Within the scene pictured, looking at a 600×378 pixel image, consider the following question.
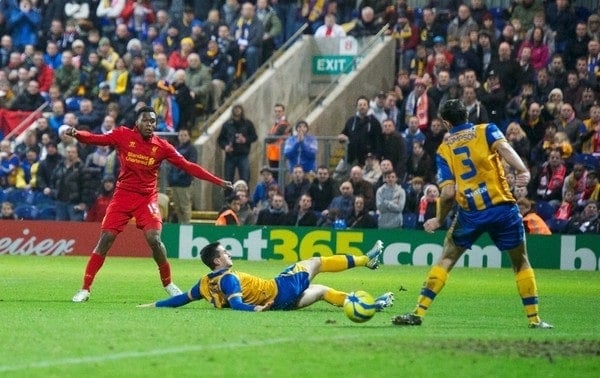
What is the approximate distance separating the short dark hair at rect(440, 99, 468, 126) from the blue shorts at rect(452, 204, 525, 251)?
864mm

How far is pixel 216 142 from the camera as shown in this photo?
2941 cm

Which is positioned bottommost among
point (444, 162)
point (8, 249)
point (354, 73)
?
point (8, 249)

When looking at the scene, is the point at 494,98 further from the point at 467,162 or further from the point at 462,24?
the point at 467,162

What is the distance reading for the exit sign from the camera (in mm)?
31125

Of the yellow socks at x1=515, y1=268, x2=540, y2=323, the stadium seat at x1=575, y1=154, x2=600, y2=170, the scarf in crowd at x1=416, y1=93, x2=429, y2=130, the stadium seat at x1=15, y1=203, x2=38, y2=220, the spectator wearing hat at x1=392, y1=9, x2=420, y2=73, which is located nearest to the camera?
the yellow socks at x1=515, y1=268, x2=540, y2=323

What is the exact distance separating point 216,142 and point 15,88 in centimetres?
648

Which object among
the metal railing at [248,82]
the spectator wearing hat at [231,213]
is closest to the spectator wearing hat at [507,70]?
the spectator wearing hat at [231,213]

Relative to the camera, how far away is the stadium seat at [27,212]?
28.7m

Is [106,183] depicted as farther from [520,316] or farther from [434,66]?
[520,316]

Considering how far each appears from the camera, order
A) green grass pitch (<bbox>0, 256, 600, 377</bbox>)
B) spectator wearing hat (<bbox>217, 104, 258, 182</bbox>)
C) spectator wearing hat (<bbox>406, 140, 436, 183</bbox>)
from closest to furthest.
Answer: green grass pitch (<bbox>0, 256, 600, 377</bbox>)
spectator wearing hat (<bbox>406, 140, 436, 183</bbox>)
spectator wearing hat (<bbox>217, 104, 258, 182</bbox>)

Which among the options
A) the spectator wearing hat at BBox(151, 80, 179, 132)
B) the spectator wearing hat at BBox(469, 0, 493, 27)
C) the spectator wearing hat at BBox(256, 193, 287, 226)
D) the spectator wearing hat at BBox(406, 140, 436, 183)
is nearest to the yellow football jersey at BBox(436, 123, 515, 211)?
the spectator wearing hat at BBox(406, 140, 436, 183)

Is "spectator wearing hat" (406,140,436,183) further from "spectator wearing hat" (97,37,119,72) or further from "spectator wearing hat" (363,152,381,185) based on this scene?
"spectator wearing hat" (97,37,119,72)

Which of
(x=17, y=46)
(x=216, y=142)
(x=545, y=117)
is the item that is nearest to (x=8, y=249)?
(x=216, y=142)

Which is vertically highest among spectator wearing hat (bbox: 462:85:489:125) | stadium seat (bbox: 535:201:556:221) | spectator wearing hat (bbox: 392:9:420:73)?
spectator wearing hat (bbox: 392:9:420:73)
